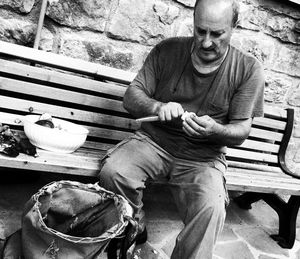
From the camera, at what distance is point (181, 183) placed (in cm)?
225

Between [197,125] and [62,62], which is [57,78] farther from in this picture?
[197,125]

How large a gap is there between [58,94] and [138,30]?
91 cm

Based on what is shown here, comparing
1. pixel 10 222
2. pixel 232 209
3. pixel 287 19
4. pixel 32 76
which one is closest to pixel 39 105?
pixel 32 76

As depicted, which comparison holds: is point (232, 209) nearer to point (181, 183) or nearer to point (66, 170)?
point (181, 183)

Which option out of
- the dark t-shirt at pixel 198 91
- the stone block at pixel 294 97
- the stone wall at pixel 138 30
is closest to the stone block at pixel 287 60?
the stone wall at pixel 138 30

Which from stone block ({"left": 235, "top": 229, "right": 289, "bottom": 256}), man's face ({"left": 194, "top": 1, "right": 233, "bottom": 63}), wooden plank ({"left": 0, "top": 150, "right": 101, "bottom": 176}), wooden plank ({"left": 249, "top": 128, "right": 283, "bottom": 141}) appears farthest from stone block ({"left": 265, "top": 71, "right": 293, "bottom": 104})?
wooden plank ({"left": 0, "top": 150, "right": 101, "bottom": 176})

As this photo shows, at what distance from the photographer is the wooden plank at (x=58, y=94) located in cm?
244

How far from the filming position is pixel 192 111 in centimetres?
236

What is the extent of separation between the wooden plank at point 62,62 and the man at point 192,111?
1.43 ft

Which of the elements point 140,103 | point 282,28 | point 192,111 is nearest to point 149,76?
point 140,103

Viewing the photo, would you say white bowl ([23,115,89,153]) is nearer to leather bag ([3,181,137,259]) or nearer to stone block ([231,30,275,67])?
leather bag ([3,181,137,259])

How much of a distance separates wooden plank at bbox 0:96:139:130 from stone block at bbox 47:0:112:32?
2.27 ft

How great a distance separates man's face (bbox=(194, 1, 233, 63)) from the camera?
2.13 meters

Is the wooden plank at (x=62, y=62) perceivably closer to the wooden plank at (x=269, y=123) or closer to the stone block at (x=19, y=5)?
the stone block at (x=19, y=5)
